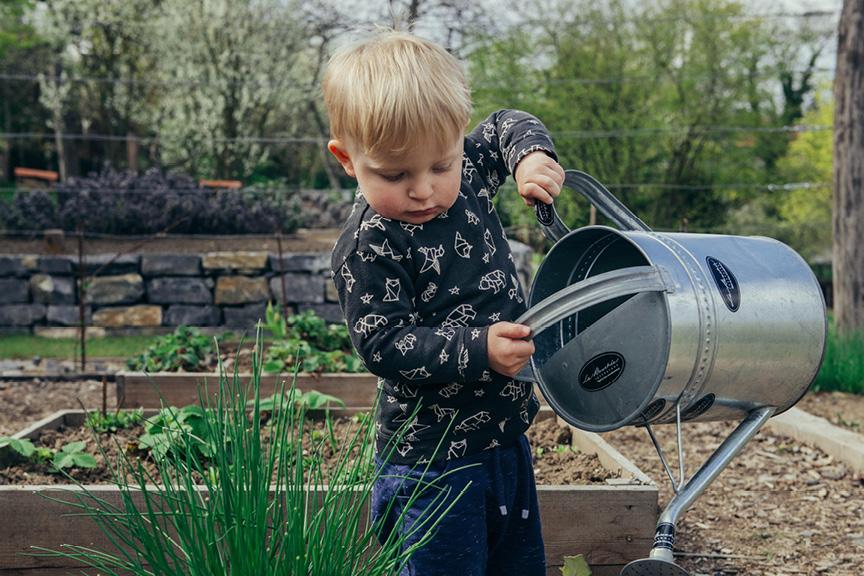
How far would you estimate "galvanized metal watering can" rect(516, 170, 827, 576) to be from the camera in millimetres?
1507

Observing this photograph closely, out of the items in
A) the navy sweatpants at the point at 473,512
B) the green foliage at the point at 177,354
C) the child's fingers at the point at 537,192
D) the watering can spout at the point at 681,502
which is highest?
the child's fingers at the point at 537,192

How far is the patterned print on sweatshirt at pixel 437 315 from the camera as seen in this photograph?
161 centimetres

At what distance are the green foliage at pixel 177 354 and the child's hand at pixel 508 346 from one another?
9.80 feet

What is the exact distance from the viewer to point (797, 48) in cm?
1511

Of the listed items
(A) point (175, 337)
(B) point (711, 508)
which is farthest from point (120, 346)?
(B) point (711, 508)

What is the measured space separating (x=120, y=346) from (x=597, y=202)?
697 centimetres

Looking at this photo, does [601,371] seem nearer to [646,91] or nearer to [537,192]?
[537,192]

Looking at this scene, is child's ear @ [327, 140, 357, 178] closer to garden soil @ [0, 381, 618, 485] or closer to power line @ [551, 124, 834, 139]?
garden soil @ [0, 381, 618, 485]

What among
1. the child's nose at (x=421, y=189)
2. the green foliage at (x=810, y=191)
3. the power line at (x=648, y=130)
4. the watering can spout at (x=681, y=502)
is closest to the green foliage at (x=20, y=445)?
the child's nose at (x=421, y=189)

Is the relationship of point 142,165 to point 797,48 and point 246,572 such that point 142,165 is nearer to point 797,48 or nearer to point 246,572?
point 797,48

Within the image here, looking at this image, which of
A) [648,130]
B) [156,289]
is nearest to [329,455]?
[156,289]

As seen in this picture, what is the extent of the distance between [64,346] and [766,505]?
6.58 meters

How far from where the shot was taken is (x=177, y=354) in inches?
174

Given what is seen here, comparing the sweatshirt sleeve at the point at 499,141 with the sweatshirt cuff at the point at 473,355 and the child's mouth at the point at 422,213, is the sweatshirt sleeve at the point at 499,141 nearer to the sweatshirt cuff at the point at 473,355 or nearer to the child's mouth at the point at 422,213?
the child's mouth at the point at 422,213
